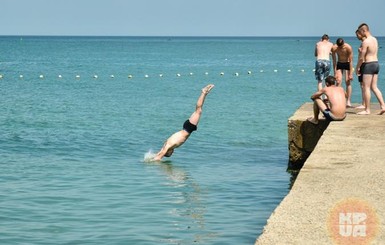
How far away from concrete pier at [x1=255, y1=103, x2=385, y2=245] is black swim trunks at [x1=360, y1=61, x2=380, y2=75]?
3701mm

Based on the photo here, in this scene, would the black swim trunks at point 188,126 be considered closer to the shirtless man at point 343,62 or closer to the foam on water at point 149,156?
the foam on water at point 149,156

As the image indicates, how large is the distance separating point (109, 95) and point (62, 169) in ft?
78.5

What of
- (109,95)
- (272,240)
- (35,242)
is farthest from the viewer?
(109,95)

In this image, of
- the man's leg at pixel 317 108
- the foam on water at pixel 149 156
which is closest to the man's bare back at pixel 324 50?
the foam on water at pixel 149 156

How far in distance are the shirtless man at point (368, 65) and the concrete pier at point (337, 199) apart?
3.46 m

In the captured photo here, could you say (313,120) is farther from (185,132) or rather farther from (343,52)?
(343,52)

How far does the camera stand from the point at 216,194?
1334 cm

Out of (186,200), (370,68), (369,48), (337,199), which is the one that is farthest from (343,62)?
(337,199)

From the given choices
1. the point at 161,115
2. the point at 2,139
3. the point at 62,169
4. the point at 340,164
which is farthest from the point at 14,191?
the point at 161,115

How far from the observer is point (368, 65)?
15.9 m

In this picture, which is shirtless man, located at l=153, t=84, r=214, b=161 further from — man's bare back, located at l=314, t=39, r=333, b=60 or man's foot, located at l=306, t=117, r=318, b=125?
man's bare back, located at l=314, t=39, r=333, b=60

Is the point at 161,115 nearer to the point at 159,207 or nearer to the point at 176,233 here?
the point at 159,207

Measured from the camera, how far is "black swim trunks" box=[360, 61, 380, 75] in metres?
15.9

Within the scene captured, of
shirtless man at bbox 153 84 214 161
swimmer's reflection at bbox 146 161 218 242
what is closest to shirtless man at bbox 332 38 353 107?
shirtless man at bbox 153 84 214 161
